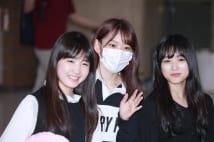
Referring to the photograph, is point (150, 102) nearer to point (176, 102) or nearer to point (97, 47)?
point (176, 102)

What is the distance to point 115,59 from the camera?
2988 mm

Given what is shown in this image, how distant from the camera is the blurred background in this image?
8398 millimetres

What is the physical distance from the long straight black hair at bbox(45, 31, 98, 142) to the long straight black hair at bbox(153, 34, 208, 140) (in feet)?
1.59

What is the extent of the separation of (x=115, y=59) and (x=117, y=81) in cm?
19

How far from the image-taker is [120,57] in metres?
2.98

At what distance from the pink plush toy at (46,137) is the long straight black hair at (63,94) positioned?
0.19ft

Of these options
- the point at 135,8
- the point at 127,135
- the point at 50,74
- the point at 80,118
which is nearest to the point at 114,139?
the point at 127,135

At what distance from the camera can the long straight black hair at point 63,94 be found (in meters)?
2.53

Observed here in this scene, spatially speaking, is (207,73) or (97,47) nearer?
(97,47)

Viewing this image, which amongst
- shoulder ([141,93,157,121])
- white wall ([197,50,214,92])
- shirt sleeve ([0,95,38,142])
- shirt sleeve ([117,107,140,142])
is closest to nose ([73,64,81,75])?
shirt sleeve ([0,95,38,142])

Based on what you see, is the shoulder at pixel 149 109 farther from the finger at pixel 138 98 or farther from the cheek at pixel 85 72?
the cheek at pixel 85 72

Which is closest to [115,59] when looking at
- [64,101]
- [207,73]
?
[64,101]

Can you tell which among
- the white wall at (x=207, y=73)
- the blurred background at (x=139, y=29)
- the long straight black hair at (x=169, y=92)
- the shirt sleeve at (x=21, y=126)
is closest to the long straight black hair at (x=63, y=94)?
the shirt sleeve at (x=21, y=126)

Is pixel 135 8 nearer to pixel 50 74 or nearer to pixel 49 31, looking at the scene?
pixel 49 31
